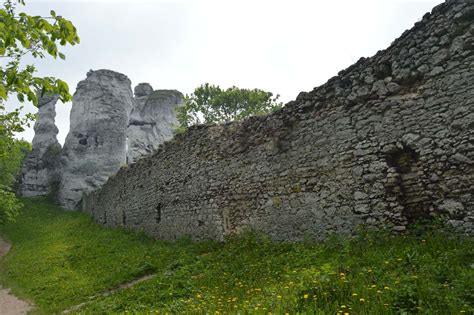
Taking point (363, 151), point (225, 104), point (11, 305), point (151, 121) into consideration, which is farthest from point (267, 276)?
point (151, 121)

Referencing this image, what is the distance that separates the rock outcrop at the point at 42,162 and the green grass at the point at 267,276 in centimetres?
2481

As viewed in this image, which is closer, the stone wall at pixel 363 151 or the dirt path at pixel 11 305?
the stone wall at pixel 363 151

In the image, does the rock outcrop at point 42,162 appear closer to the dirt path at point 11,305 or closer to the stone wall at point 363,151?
the dirt path at point 11,305

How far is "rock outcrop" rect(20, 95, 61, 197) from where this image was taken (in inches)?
1412

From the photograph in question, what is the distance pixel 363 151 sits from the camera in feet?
24.6

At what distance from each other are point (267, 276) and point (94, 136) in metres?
31.9

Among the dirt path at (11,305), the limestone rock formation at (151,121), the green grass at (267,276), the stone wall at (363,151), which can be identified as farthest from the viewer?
the limestone rock formation at (151,121)

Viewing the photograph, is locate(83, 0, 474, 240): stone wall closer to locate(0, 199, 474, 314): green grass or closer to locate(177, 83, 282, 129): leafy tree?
locate(0, 199, 474, 314): green grass

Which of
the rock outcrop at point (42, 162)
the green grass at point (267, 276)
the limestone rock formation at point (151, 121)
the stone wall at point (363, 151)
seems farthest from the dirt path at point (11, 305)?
the limestone rock formation at point (151, 121)

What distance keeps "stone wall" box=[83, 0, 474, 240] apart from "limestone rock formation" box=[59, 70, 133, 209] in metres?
24.4

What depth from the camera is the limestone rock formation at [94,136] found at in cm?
3341

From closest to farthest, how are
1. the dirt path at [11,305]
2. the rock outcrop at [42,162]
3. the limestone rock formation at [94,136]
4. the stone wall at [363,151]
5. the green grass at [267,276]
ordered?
1. the green grass at [267,276]
2. the stone wall at [363,151]
3. the dirt path at [11,305]
4. the limestone rock formation at [94,136]
5. the rock outcrop at [42,162]

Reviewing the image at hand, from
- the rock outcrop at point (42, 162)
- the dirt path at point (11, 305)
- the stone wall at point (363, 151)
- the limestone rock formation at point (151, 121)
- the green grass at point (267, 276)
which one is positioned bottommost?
the dirt path at point (11, 305)

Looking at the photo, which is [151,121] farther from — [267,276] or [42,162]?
[267,276]
